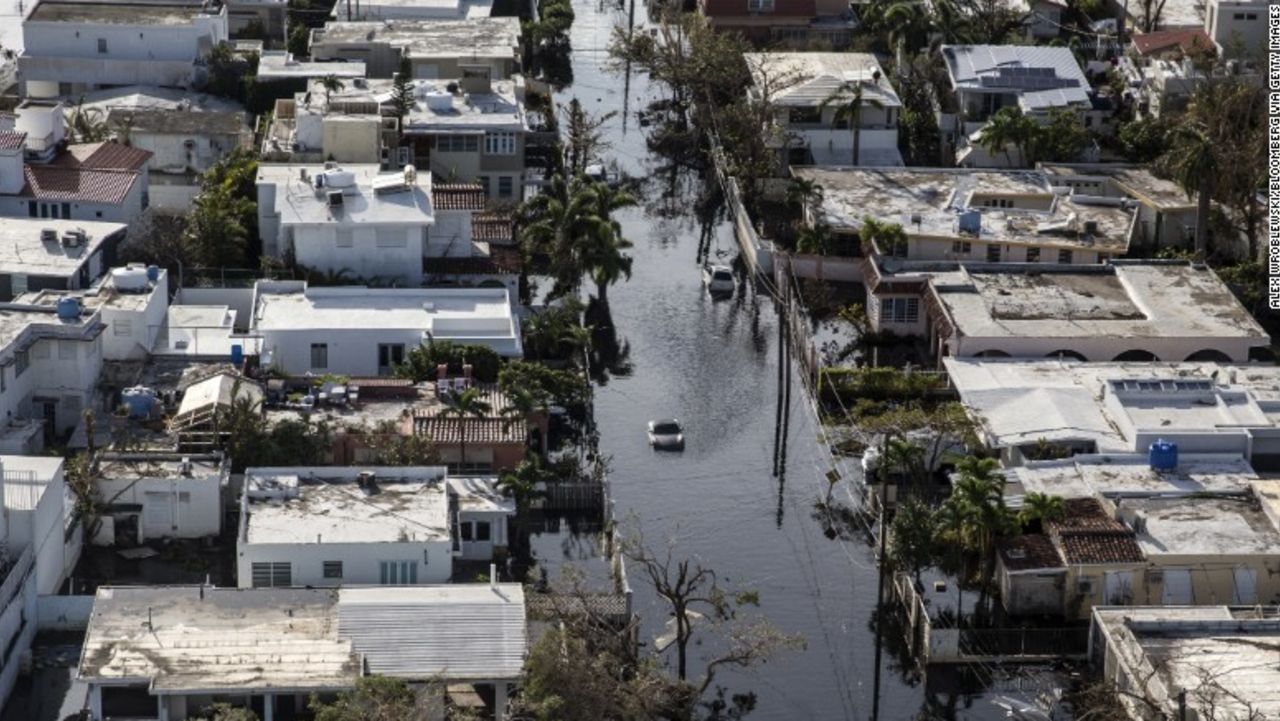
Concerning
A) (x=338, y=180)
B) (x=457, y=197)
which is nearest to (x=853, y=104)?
(x=457, y=197)

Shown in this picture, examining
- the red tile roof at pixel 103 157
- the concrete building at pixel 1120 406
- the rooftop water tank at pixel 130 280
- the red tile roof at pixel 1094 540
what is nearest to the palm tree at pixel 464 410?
the rooftop water tank at pixel 130 280

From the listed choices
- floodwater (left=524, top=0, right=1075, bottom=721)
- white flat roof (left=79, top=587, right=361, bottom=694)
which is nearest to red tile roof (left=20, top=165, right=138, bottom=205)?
floodwater (left=524, top=0, right=1075, bottom=721)

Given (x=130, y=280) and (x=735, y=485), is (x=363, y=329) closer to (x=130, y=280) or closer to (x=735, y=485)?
(x=130, y=280)

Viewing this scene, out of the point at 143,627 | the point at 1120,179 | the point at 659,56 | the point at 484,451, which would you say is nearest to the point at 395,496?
the point at 484,451

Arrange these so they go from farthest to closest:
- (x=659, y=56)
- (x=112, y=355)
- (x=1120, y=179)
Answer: (x=659, y=56), (x=1120, y=179), (x=112, y=355)

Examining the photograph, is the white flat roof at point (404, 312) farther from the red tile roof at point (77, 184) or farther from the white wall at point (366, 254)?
the red tile roof at point (77, 184)

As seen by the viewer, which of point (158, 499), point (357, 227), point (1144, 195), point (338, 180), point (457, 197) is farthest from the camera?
point (1144, 195)

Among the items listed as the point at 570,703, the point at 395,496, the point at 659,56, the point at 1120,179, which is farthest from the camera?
the point at 659,56

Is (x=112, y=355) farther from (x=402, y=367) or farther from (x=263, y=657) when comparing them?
(x=263, y=657)
